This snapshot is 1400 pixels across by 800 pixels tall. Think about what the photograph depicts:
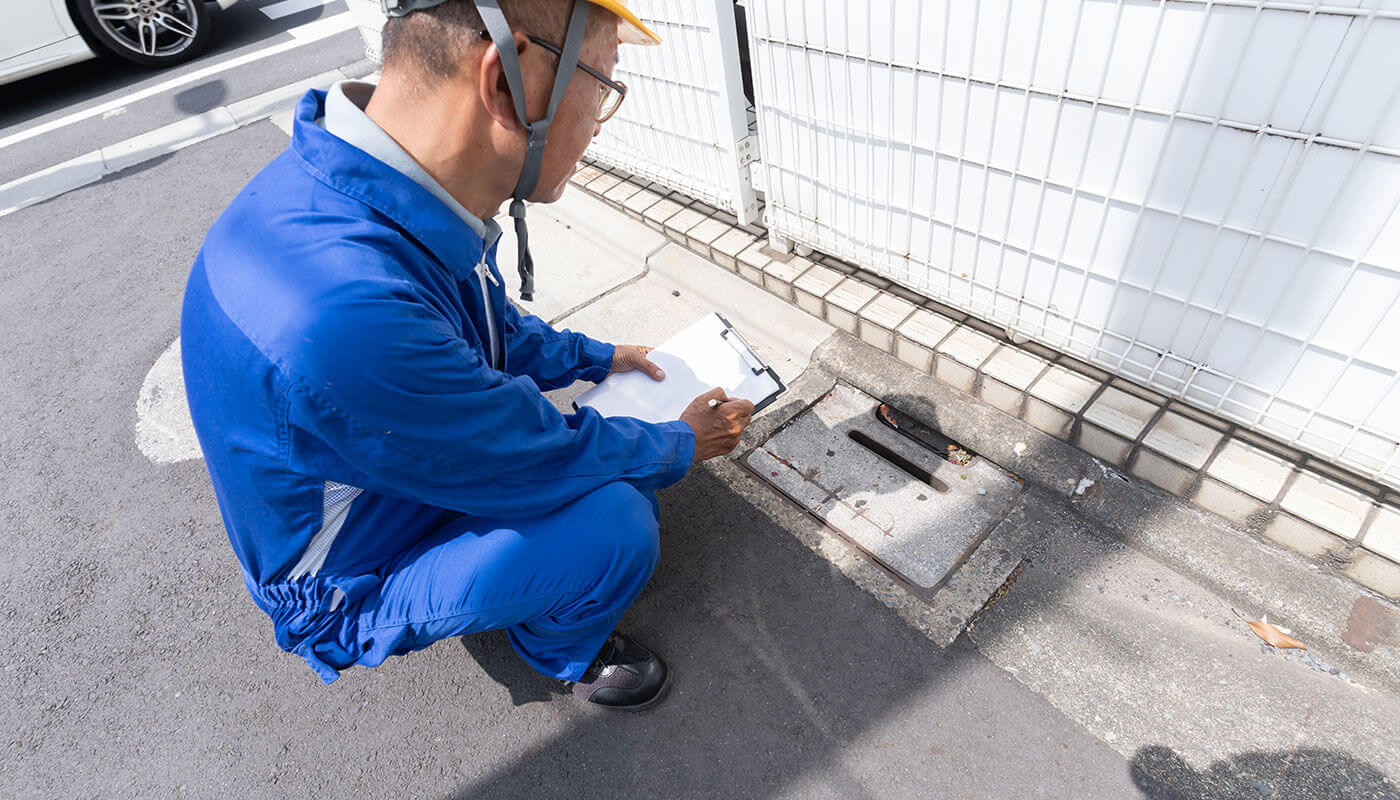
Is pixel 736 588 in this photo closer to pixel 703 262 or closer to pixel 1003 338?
pixel 1003 338

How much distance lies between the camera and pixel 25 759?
6.12 feet

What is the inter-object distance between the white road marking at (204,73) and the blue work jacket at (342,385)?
576 centimetres

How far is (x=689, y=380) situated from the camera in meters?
2.09

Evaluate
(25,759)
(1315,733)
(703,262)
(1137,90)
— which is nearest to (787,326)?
(703,262)

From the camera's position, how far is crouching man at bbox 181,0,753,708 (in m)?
1.14

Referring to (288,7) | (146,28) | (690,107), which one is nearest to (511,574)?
(690,107)

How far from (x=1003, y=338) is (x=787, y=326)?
757 mm

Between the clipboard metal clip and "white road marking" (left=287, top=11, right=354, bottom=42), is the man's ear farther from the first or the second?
"white road marking" (left=287, top=11, right=354, bottom=42)

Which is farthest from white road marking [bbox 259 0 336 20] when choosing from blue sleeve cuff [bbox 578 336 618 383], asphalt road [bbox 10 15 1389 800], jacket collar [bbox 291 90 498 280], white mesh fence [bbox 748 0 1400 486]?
jacket collar [bbox 291 90 498 280]

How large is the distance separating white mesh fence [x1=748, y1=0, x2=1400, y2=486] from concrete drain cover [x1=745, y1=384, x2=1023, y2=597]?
46 cm

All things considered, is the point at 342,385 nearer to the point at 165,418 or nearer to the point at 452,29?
the point at 452,29

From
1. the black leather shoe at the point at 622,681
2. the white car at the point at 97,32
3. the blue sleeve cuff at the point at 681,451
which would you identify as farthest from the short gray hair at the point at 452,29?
the white car at the point at 97,32

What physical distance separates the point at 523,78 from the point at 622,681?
1349 mm

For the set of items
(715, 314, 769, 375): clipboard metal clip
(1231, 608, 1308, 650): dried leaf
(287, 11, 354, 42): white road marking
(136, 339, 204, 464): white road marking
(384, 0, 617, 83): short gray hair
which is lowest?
(1231, 608, 1308, 650): dried leaf
